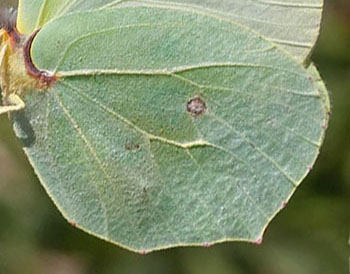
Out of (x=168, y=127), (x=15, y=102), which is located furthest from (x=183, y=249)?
(x=15, y=102)

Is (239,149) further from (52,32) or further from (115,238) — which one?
(52,32)

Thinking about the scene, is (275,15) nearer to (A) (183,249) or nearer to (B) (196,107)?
(B) (196,107)

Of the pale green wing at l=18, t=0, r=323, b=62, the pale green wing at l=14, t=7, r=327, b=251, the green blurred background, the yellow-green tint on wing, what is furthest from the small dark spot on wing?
the green blurred background

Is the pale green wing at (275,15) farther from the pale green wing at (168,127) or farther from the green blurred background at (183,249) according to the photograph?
the green blurred background at (183,249)

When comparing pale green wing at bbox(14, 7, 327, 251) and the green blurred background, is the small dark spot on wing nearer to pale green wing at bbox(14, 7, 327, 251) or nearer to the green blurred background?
pale green wing at bbox(14, 7, 327, 251)

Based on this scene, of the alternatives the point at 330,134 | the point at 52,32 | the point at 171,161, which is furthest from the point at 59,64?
Answer: the point at 330,134

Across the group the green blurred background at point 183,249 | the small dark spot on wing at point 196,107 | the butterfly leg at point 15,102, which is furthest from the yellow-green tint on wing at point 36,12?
the green blurred background at point 183,249

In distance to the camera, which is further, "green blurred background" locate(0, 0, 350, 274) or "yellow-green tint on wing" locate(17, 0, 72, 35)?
"green blurred background" locate(0, 0, 350, 274)
